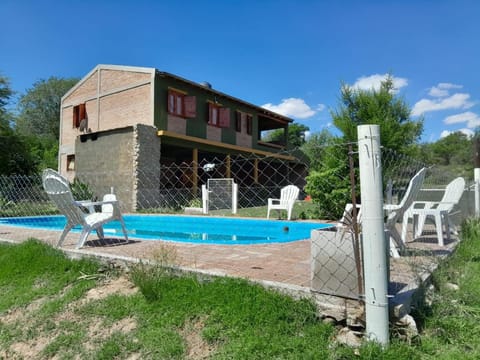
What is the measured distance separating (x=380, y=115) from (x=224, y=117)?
27.8 ft

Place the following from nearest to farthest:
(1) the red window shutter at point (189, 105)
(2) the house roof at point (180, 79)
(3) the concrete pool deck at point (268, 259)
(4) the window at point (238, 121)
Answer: (3) the concrete pool deck at point (268, 259) < (2) the house roof at point (180, 79) < (1) the red window shutter at point (189, 105) < (4) the window at point (238, 121)

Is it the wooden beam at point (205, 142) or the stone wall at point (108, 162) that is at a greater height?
the wooden beam at point (205, 142)

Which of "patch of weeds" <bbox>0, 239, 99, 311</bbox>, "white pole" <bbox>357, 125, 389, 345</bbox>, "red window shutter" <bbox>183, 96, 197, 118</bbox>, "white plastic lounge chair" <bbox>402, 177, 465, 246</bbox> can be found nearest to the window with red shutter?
"red window shutter" <bbox>183, 96, 197, 118</bbox>

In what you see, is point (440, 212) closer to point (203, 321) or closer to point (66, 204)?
point (203, 321)

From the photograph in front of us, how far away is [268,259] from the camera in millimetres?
3707

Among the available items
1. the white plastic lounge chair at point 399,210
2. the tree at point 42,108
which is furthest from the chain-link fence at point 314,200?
the tree at point 42,108

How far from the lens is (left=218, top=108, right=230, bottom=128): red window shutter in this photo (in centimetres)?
1719

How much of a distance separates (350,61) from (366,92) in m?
2.74

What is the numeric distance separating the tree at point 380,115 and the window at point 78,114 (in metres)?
12.6

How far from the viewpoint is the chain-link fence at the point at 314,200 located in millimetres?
2240

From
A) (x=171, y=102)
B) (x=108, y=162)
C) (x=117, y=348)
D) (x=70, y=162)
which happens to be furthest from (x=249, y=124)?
(x=117, y=348)

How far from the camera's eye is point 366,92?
37.1 feet

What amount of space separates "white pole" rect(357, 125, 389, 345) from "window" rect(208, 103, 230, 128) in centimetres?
1498

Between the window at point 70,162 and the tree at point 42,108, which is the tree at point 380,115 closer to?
the window at point 70,162
